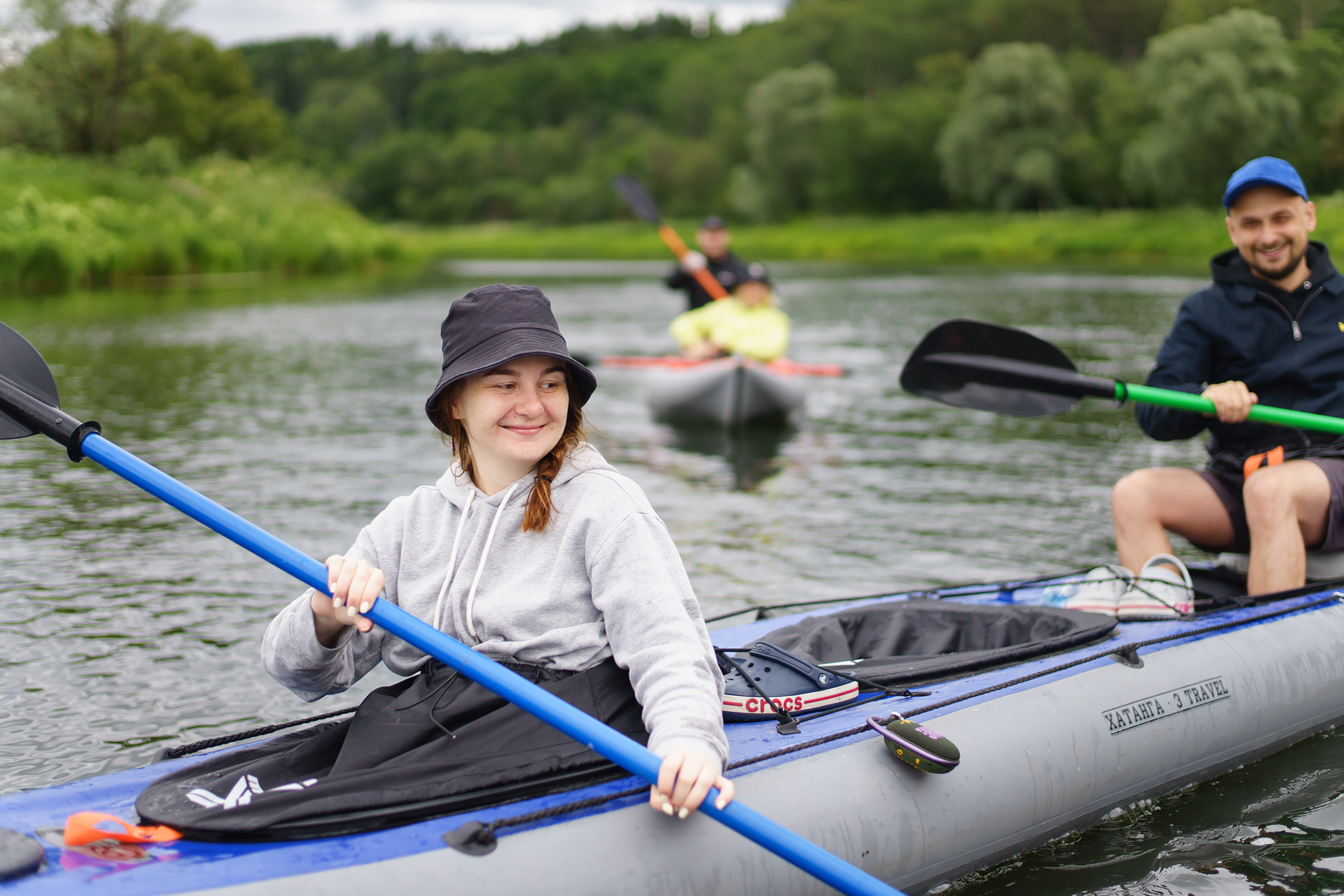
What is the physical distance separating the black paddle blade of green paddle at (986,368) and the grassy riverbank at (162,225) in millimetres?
20016

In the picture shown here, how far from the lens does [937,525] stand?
6.42 metres

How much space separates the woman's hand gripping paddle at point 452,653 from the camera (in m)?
2.03

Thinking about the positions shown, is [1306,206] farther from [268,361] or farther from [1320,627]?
[268,361]

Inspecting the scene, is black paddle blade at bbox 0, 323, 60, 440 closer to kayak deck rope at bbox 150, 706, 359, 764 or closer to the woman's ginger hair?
kayak deck rope at bbox 150, 706, 359, 764

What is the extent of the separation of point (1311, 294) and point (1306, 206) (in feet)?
0.93

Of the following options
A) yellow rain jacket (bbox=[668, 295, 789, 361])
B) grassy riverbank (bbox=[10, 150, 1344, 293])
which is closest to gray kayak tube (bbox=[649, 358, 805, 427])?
yellow rain jacket (bbox=[668, 295, 789, 361])

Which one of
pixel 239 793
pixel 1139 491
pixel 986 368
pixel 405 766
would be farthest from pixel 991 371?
pixel 239 793

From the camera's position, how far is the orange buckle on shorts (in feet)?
12.4

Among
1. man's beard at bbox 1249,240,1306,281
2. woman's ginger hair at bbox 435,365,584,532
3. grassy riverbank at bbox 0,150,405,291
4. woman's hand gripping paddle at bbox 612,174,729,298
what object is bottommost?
woman's ginger hair at bbox 435,365,584,532

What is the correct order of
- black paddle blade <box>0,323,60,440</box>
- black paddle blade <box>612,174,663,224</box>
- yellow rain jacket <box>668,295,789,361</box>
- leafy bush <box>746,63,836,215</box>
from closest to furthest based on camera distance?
black paddle blade <box>0,323,60,440</box>, yellow rain jacket <box>668,295,789,361</box>, black paddle blade <box>612,174,663,224</box>, leafy bush <box>746,63,836,215</box>

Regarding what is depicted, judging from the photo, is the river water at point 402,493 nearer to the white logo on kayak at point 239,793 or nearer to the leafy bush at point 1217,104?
the white logo on kayak at point 239,793

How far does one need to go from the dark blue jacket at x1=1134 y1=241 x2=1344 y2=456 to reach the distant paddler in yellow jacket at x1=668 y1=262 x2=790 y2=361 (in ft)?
19.1

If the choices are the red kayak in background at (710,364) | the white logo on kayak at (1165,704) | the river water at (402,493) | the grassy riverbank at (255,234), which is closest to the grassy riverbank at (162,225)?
the grassy riverbank at (255,234)

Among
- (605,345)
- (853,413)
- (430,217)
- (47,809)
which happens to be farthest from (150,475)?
(430,217)
